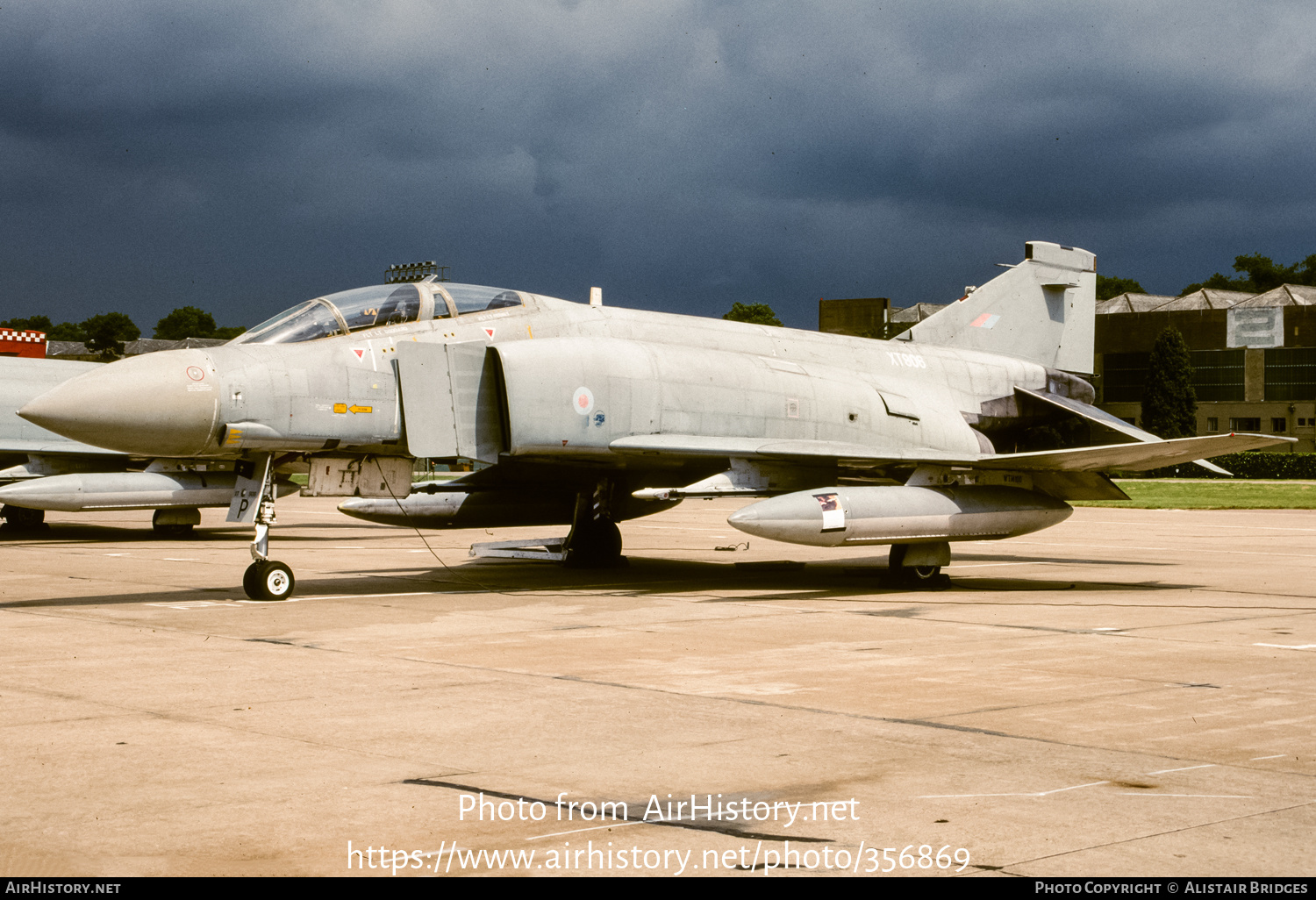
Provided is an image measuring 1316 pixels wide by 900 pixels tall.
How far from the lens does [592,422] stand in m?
12.4

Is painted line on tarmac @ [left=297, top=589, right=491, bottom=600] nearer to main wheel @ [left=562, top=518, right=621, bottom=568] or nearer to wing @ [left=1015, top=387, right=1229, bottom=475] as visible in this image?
main wheel @ [left=562, top=518, right=621, bottom=568]

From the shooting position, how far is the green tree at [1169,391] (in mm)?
68812

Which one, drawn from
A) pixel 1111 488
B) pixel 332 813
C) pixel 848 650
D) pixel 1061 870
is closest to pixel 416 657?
pixel 848 650

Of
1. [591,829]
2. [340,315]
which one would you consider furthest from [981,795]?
[340,315]

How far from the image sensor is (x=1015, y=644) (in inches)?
368

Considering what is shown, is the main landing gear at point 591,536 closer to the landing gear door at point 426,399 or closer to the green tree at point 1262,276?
the landing gear door at point 426,399

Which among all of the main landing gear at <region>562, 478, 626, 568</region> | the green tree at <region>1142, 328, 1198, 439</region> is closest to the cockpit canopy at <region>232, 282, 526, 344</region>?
the main landing gear at <region>562, 478, 626, 568</region>

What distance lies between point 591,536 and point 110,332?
A: 104950mm

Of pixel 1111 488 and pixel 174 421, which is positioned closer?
pixel 174 421

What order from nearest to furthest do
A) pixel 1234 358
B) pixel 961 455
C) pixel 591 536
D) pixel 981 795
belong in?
pixel 981 795 < pixel 961 455 < pixel 591 536 < pixel 1234 358

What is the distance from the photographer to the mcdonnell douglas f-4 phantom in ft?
36.2

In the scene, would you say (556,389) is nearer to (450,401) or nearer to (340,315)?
(450,401)

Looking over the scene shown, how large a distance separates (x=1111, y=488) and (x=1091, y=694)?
27.3 feet

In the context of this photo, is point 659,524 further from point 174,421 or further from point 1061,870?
point 1061,870
